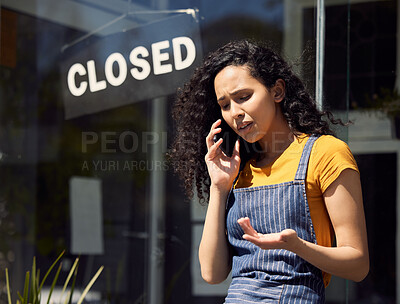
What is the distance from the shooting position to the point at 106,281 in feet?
12.5

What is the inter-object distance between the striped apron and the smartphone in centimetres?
30

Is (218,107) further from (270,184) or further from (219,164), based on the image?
(270,184)

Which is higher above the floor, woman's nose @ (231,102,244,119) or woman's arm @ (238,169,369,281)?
woman's nose @ (231,102,244,119)

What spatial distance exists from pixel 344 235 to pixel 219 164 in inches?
20.0

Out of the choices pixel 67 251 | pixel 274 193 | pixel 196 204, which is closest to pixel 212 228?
pixel 274 193

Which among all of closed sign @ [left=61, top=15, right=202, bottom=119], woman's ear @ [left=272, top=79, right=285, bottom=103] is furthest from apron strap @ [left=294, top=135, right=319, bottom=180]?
closed sign @ [left=61, top=15, right=202, bottom=119]

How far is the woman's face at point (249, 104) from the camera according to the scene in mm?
2006

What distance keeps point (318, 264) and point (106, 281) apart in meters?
2.29

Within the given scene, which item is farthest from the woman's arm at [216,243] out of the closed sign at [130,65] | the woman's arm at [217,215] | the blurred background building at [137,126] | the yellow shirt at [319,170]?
the closed sign at [130,65]

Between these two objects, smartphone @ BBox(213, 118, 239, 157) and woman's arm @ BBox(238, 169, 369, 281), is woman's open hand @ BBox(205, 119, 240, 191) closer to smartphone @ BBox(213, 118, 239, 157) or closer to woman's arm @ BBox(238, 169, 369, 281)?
smartphone @ BBox(213, 118, 239, 157)

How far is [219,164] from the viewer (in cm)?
210

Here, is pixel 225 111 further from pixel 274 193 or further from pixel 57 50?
pixel 57 50

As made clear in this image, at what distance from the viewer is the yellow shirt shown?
6.02 ft

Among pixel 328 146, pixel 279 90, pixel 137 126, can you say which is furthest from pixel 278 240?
pixel 137 126
